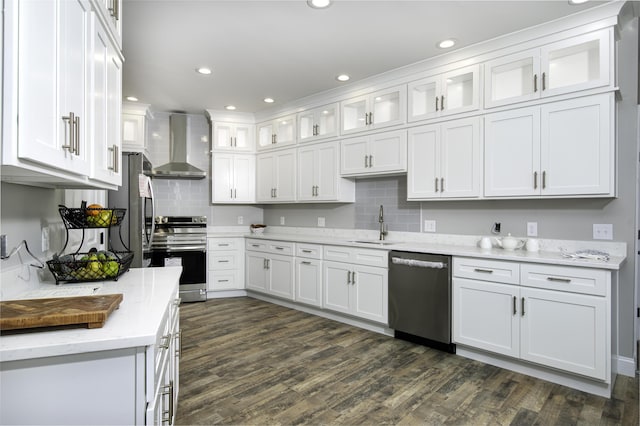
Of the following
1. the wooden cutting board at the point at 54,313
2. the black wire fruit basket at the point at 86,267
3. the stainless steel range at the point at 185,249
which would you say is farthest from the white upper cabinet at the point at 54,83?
the stainless steel range at the point at 185,249

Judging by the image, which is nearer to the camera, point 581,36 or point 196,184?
point 581,36

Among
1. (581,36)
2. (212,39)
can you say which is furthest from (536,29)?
(212,39)

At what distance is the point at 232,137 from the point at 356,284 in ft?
9.70

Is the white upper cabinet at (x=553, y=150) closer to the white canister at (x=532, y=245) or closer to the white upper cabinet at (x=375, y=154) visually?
the white canister at (x=532, y=245)

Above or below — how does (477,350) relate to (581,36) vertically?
below

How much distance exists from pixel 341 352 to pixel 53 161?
269cm

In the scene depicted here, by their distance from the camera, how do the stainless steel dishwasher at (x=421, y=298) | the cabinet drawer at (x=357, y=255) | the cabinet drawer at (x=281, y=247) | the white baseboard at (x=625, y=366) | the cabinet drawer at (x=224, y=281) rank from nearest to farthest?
the white baseboard at (x=625, y=366) < the stainless steel dishwasher at (x=421, y=298) < the cabinet drawer at (x=357, y=255) < the cabinet drawer at (x=281, y=247) < the cabinet drawer at (x=224, y=281)

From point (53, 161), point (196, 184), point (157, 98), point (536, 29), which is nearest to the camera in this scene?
point (53, 161)

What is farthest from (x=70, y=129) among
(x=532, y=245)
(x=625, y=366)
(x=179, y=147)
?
(x=179, y=147)

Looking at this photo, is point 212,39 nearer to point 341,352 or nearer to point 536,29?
point 536,29

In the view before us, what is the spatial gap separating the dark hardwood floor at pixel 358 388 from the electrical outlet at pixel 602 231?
104cm

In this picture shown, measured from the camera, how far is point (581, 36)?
8.89ft

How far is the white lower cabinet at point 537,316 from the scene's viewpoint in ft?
7.91

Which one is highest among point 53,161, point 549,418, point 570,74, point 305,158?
point 570,74
